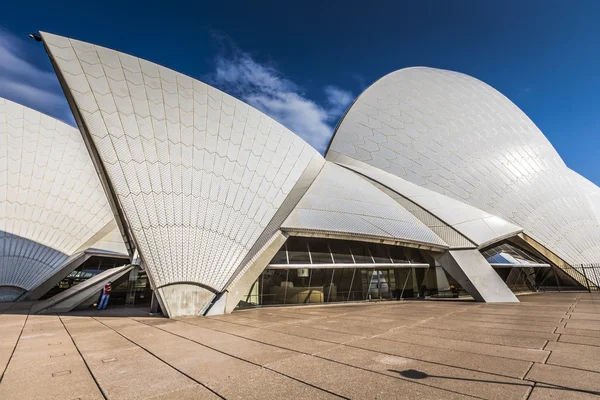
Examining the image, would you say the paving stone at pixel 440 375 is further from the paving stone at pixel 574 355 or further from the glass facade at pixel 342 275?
the glass facade at pixel 342 275

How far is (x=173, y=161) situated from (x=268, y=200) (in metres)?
4.04

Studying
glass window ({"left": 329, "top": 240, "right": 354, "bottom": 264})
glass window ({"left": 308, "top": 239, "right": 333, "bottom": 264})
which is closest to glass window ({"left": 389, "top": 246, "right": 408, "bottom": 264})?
glass window ({"left": 329, "top": 240, "right": 354, "bottom": 264})

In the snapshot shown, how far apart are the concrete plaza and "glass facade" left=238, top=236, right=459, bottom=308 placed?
15.8 feet

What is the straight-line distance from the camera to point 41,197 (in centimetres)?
1744

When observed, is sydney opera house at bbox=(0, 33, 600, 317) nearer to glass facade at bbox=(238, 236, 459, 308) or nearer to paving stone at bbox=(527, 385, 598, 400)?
glass facade at bbox=(238, 236, 459, 308)

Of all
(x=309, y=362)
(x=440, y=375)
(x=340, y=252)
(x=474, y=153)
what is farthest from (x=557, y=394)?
(x=474, y=153)

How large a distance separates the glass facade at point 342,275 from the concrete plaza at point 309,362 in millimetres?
4804

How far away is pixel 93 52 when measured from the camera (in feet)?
31.8

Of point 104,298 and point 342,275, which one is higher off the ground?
point 342,275

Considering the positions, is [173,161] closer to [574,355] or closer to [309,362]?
[309,362]

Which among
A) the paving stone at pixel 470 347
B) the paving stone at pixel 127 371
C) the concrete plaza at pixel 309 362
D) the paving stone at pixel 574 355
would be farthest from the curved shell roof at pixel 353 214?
the paving stone at pixel 574 355

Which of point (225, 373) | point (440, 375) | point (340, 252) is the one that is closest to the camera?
point (440, 375)

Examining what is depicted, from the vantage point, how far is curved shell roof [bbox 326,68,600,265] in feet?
54.9

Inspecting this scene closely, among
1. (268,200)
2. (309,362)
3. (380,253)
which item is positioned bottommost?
(309,362)
